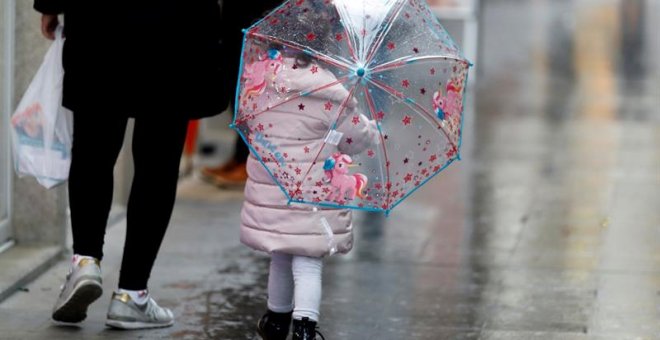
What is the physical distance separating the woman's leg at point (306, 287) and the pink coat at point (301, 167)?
68mm

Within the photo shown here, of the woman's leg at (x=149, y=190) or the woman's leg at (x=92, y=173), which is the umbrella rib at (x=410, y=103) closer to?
the woman's leg at (x=149, y=190)

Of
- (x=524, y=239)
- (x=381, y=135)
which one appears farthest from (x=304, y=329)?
(x=524, y=239)

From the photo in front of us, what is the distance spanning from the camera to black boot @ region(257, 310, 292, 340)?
5.27 m

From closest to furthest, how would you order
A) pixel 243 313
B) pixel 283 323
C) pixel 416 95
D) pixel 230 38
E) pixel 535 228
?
pixel 416 95 → pixel 283 323 → pixel 243 313 → pixel 230 38 → pixel 535 228

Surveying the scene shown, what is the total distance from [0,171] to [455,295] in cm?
213

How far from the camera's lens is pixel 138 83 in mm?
5355

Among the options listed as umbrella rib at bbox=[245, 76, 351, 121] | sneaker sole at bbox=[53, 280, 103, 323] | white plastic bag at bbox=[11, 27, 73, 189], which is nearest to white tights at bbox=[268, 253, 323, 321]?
umbrella rib at bbox=[245, 76, 351, 121]

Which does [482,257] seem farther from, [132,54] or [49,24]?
[49,24]

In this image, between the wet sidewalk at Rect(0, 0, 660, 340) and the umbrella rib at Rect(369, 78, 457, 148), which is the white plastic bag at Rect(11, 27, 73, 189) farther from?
the umbrella rib at Rect(369, 78, 457, 148)

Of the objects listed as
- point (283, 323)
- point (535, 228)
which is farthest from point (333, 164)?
point (535, 228)

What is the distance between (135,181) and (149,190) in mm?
63

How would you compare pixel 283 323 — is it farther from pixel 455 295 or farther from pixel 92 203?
pixel 455 295

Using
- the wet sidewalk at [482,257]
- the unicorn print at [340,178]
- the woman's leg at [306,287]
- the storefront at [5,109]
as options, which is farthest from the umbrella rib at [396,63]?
the storefront at [5,109]

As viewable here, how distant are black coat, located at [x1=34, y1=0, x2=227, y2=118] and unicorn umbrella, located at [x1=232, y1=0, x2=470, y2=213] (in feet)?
1.65
